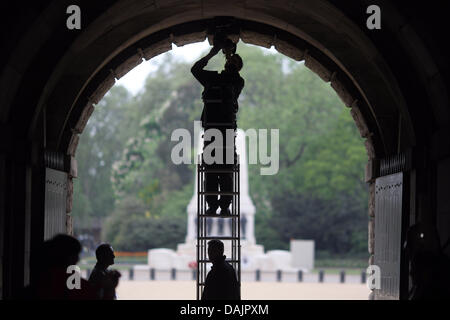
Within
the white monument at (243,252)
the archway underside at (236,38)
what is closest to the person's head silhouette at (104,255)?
the archway underside at (236,38)

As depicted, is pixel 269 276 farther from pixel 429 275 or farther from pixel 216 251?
pixel 429 275

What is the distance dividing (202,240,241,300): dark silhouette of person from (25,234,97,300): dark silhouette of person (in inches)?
91.0

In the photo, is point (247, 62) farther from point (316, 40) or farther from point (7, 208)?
point (7, 208)

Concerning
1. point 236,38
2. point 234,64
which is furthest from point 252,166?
point 234,64

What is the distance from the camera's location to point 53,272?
4898 mm

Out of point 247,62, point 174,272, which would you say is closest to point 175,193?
point 247,62

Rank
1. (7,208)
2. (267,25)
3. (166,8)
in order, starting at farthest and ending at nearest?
(267,25) → (166,8) → (7,208)

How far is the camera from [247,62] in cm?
5009

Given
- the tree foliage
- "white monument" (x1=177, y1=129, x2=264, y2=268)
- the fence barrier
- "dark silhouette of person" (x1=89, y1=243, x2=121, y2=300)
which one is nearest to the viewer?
"dark silhouette of person" (x1=89, y1=243, x2=121, y2=300)

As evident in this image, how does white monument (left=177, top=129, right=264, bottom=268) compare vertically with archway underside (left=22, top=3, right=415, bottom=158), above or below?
below

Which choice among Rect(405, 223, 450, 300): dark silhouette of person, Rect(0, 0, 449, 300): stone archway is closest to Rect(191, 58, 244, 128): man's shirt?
Rect(0, 0, 449, 300): stone archway

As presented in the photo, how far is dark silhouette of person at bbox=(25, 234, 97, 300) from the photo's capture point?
16.0ft

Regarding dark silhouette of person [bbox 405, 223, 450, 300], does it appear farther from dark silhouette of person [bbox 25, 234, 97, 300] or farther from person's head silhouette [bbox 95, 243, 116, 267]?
person's head silhouette [bbox 95, 243, 116, 267]
